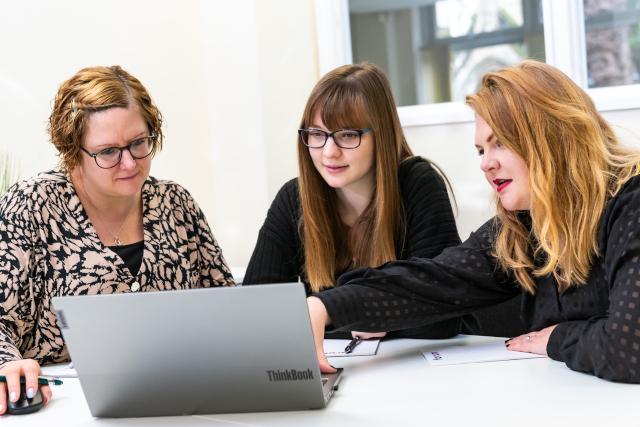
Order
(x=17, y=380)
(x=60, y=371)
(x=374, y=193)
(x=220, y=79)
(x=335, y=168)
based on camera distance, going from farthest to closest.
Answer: (x=220, y=79), (x=374, y=193), (x=335, y=168), (x=60, y=371), (x=17, y=380)

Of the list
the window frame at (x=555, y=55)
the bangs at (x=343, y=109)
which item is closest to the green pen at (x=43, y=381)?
the bangs at (x=343, y=109)

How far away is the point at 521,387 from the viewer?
1.51 m

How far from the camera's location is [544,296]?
188 cm

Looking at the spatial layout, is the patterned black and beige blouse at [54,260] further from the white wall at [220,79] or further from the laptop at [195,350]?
the white wall at [220,79]

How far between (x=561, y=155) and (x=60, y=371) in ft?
4.05

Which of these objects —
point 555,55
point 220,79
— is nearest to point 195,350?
point 555,55

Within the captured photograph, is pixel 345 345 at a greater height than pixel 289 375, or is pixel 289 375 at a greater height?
pixel 289 375

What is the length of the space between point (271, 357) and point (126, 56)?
2.65 metres

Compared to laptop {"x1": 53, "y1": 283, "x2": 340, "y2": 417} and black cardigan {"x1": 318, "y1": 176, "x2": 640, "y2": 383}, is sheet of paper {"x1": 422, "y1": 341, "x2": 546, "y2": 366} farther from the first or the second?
laptop {"x1": 53, "y1": 283, "x2": 340, "y2": 417}

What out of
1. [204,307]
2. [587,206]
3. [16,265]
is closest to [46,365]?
[16,265]

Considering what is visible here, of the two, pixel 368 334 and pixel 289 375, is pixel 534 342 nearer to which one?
pixel 368 334

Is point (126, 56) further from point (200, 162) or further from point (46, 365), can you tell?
point (46, 365)

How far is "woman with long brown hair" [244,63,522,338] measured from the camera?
239 centimetres

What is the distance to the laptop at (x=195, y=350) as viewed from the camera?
135 centimetres
